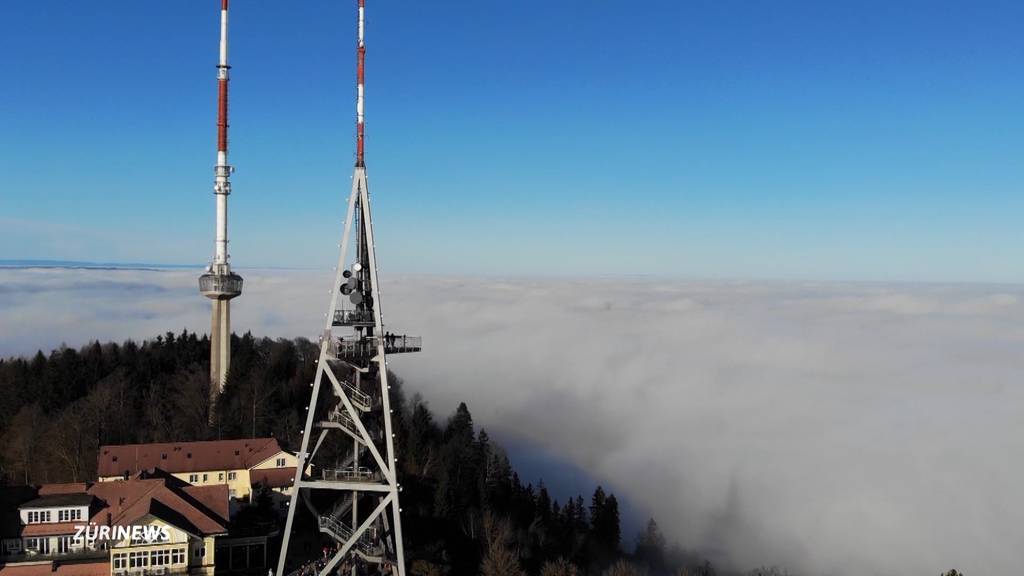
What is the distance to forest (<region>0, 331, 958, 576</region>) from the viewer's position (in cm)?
5144

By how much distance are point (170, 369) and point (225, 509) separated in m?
57.2

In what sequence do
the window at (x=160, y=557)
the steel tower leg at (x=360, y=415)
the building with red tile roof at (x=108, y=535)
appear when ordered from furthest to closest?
the window at (x=160, y=557) < the building with red tile roof at (x=108, y=535) < the steel tower leg at (x=360, y=415)

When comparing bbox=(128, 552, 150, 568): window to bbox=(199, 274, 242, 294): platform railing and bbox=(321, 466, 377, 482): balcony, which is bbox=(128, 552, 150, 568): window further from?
bbox=(199, 274, 242, 294): platform railing

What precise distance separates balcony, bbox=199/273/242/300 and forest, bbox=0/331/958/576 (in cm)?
773

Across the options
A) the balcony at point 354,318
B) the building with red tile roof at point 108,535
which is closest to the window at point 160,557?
the building with red tile roof at point 108,535

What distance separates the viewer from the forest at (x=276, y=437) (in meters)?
51.4

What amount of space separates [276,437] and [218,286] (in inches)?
652

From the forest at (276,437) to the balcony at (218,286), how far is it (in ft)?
25.4

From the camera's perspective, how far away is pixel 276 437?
6525 centimetres

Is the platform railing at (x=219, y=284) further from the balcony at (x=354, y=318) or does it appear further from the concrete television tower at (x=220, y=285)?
the balcony at (x=354, y=318)

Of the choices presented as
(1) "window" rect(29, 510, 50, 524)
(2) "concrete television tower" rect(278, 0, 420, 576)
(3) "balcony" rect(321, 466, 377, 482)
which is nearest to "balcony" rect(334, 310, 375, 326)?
(2) "concrete television tower" rect(278, 0, 420, 576)

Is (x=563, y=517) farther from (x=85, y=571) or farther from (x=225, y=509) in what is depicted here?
(x=85, y=571)

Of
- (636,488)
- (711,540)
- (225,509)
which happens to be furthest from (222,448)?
(636,488)

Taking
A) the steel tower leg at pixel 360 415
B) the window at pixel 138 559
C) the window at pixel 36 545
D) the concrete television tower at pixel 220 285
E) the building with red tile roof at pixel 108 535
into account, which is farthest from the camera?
the concrete television tower at pixel 220 285
